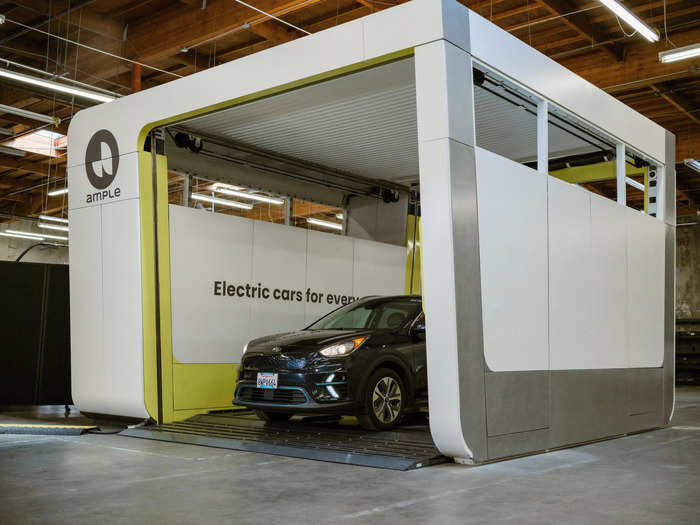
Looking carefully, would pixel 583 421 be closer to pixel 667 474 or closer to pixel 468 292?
pixel 667 474

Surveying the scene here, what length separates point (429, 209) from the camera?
5.59 metres

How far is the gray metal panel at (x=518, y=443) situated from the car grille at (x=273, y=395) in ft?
6.18

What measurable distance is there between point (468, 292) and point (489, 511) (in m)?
1.96

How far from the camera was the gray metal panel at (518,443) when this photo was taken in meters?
5.76

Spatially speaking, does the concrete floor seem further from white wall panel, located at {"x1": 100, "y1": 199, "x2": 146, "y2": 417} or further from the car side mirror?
the car side mirror

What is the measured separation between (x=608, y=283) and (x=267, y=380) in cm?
389

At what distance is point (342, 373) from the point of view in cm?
673

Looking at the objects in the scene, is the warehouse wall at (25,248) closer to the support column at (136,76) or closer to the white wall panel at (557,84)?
the support column at (136,76)

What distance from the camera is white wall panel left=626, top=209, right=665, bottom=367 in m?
8.39

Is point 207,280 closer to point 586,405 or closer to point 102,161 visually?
point 102,161

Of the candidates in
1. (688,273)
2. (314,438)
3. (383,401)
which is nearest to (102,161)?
(314,438)

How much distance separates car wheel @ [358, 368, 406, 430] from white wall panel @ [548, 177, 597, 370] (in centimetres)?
160

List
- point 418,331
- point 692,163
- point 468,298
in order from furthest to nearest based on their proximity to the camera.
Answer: point 692,163 < point 418,331 < point 468,298

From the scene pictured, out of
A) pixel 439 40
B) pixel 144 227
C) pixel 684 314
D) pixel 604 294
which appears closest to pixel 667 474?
pixel 604 294
